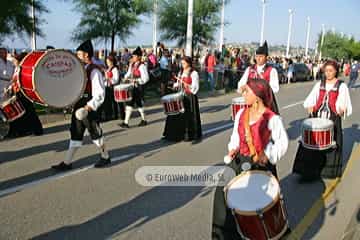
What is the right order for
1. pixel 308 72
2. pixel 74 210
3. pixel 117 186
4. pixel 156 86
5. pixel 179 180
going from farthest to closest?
pixel 308 72 → pixel 156 86 → pixel 179 180 → pixel 117 186 → pixel 74 210

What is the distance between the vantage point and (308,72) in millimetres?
32594

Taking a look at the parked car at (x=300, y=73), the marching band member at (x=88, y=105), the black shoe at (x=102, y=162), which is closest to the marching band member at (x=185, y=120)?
the black shoe at (x=102, y=162)

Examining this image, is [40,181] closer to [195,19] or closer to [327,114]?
[327,114]

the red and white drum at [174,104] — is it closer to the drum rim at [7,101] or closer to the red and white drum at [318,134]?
the drum rim at [7,101]

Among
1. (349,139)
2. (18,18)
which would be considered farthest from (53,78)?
(18,18)

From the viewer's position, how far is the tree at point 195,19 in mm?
27609

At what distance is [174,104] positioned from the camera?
8.30 metres

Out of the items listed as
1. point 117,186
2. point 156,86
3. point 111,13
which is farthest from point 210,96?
point 117,186

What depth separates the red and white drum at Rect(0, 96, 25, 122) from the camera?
24.6 feet

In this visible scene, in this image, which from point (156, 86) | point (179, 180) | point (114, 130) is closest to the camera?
point (179, 180)

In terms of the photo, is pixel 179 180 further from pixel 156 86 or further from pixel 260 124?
pixel 156 86

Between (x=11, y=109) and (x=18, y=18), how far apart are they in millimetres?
6423

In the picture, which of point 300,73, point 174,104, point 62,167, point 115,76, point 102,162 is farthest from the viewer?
point 300,73

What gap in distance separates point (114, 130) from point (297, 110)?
6.77m
